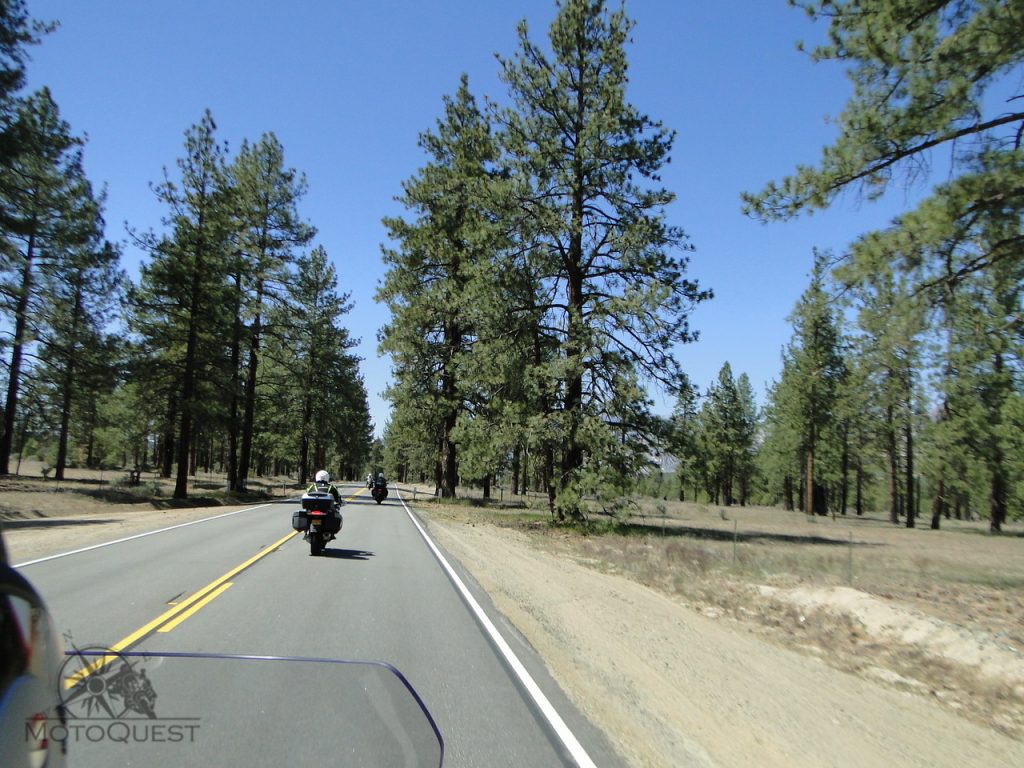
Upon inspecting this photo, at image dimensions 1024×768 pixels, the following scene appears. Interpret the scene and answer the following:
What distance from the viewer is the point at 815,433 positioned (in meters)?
56.6

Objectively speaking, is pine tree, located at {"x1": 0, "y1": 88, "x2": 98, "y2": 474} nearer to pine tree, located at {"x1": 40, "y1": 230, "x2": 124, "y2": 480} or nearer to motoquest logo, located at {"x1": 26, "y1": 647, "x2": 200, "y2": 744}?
pine tree, located at {"x1": 40, "y1": 230, "x2": 124, "y2": 480}

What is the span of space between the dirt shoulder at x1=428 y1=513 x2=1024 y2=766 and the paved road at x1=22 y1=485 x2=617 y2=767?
50 centimetres

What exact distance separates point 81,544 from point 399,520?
1265 cm

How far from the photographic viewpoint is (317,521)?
1489cm

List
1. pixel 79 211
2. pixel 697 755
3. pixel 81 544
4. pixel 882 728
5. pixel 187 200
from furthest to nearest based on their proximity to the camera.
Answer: pixel 187 200, pixel 79 211, pixel 81 544, pixel 882 728, pixel 697 755

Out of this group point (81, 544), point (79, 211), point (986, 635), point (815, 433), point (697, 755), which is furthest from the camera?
point (815, 433)

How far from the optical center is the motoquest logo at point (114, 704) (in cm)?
296

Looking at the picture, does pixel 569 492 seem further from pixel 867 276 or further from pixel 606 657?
pixel 606 657

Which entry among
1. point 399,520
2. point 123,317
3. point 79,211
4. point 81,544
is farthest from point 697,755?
point 123,317

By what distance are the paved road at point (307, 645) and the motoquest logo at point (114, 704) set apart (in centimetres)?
3

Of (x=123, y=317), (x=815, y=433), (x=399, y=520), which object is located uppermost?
(x=123, y=317)

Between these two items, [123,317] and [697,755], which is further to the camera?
[123,317]

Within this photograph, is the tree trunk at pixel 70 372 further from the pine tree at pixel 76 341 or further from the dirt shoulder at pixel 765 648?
the dirt shoulder at pixel 765 648

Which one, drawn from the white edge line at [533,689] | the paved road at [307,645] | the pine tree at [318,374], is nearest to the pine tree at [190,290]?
the pine tree at [318,374]
